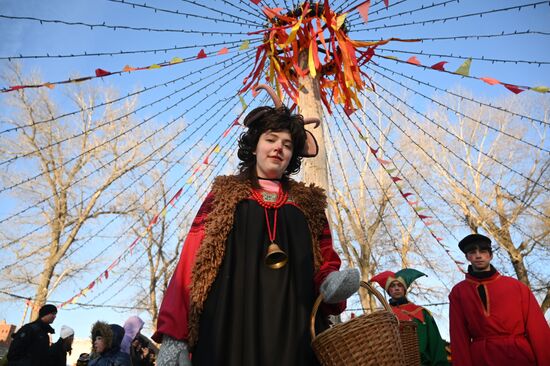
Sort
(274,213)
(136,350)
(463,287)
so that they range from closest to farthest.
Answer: (274,213) < (463,287) < (136,350)

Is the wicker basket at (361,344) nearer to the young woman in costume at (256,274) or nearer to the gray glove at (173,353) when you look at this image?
the young woman in costume at (256,274)

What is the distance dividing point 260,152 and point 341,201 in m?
10.9

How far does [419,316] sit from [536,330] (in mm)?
1376

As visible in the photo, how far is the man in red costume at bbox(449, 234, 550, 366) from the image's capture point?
303 cm

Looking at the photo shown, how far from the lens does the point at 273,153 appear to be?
79.0 inches

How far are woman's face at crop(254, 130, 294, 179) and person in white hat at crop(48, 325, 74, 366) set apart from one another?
189 inches

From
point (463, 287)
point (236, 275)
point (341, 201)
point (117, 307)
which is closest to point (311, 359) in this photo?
point (236, 275)

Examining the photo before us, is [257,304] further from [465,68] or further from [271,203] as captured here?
[465,68]

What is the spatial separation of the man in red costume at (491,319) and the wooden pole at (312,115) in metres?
1.35

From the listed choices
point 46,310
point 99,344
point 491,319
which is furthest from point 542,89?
point 46,310

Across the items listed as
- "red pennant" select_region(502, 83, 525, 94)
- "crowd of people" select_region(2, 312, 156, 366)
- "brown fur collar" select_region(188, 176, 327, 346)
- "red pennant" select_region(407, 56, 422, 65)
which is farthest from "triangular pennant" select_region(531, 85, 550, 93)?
"crowd of people" select_region(2, 312, 156, 366)

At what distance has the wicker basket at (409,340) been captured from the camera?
2891mm

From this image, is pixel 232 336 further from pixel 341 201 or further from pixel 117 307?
pixel 117 307

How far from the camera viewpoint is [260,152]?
2049 millimetres
